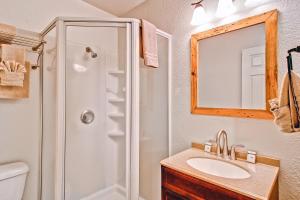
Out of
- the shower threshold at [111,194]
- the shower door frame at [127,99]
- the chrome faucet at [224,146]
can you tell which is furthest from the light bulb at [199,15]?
the shower threshold at [111,194]

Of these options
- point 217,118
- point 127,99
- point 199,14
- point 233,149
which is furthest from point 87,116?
point 199,14

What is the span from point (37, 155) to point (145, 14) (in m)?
1.96

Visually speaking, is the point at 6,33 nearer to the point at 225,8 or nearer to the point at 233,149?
the point at 225,8

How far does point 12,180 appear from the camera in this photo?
1213 mm

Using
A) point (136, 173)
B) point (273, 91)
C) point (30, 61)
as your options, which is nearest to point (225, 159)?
point (273, 91)

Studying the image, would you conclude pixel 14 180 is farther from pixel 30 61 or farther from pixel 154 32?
pixel 154 32

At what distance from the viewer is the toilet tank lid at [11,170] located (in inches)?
46.4

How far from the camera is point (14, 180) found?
4.02ft

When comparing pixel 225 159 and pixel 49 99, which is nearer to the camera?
pixel 225 159

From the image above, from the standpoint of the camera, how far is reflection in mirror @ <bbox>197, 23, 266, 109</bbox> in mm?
1133

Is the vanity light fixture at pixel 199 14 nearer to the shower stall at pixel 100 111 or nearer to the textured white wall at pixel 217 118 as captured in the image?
the textured white wall at pixel 217 118

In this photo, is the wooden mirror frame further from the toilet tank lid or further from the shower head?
the toilet tank lid

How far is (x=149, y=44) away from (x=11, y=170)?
1501 mm

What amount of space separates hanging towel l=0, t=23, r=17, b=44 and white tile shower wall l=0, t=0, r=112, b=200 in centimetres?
28
